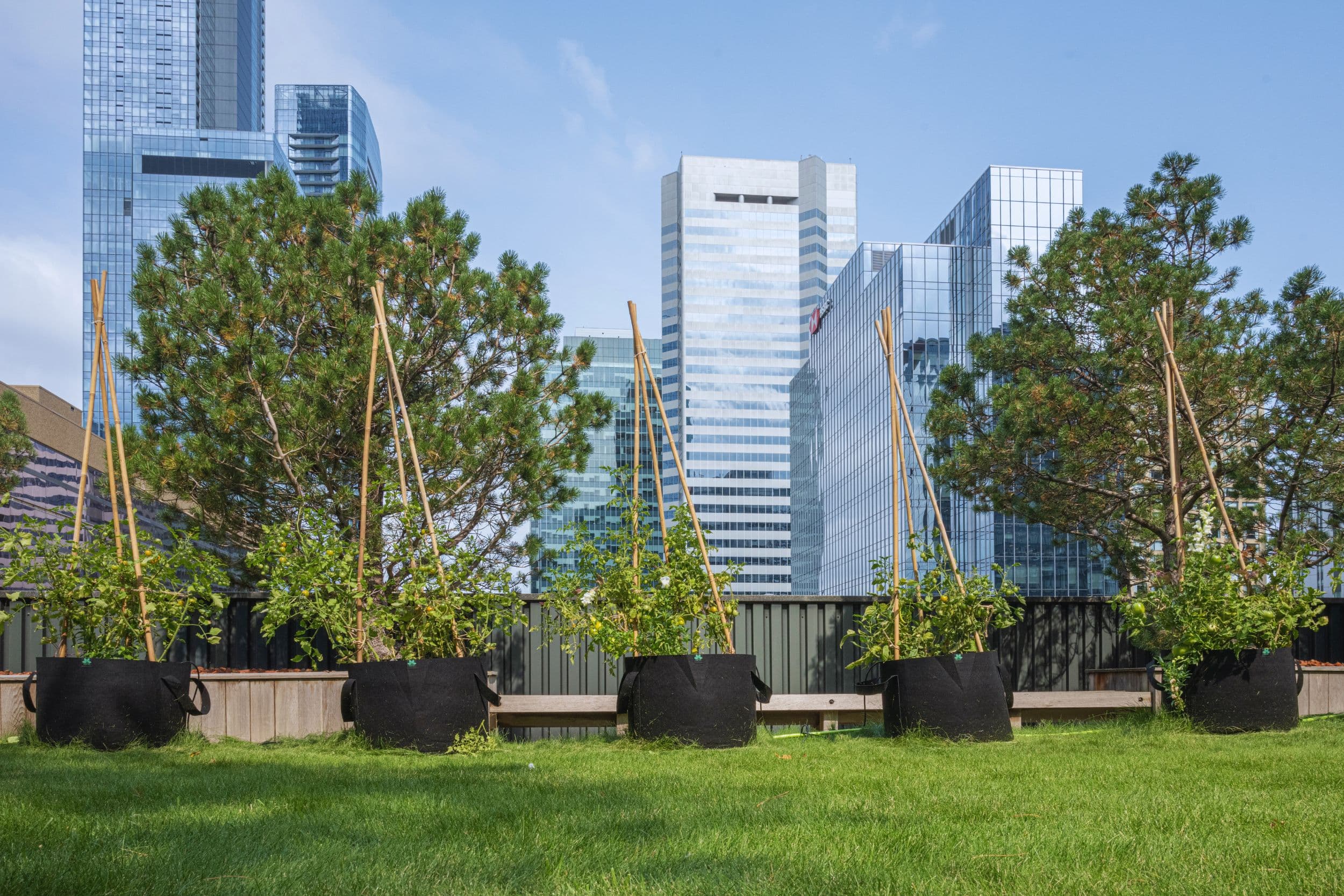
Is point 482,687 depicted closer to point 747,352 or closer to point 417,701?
point 417,701

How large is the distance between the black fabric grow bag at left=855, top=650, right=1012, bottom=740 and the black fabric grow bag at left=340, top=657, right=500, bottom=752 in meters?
2.62

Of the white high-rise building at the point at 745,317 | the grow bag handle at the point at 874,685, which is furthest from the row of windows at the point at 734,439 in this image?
the grow bag handle at the point at 874,685

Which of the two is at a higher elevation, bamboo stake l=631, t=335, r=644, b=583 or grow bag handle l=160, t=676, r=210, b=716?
bamboo stake l=631, t=335, r=644, b=583

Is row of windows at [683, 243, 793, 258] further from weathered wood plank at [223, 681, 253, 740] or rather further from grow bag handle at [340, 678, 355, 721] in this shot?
grow bag handle at [340, 678, 355, 721]

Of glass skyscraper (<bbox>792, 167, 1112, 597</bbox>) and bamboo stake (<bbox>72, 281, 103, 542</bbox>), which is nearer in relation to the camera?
bamboo stake (<bbox>72, 281, 103, 542</bbox>)

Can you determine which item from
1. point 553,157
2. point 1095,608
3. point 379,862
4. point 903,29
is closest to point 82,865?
point 379,862

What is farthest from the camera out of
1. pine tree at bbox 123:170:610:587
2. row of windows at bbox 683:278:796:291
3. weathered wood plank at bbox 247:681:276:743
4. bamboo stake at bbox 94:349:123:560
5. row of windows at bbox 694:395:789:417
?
row of windows at bbox 683:278:796:291

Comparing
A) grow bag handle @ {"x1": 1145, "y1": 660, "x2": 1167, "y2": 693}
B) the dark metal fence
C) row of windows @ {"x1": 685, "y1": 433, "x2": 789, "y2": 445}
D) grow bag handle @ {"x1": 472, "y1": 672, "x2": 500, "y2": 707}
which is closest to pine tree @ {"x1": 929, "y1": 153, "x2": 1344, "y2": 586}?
the dark metal fence

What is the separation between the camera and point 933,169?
2147cm

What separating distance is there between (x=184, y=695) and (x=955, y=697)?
15.3 feet

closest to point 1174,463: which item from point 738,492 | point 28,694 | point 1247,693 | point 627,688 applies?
point 1247,693

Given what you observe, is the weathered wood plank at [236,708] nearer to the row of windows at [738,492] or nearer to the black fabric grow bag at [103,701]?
the black fabric grow bag at [103,701]

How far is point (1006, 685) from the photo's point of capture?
6902mm

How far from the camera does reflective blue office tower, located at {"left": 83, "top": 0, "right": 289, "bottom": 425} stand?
13850 cm
